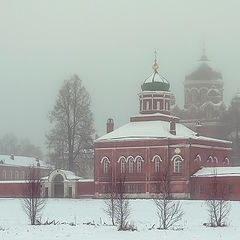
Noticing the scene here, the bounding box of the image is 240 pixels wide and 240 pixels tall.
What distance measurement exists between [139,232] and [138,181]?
36.0 meters

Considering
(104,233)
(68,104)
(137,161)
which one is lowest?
(104,233)

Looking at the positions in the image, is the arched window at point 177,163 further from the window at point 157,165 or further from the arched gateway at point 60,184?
the arched gateway at point 60,184

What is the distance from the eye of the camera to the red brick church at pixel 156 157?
64938mm

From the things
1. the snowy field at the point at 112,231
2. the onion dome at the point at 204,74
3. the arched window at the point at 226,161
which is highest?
the onion dome at the point at 204,74

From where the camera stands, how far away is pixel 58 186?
7062 cm

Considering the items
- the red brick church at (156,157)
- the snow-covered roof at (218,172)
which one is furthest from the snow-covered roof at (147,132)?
the snow-covered roof at (218,172)

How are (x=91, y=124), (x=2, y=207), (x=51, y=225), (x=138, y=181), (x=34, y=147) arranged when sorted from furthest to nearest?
(x=34, y=147)
(x=91, y=124)
(x=138, y=181)
(x=2, y=207)
(x=51, y=225)

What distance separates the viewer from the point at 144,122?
70.8 m

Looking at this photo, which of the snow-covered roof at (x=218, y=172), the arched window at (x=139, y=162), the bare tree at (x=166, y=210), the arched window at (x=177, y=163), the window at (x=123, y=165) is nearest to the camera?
the bare tree at (x=166, y=210)

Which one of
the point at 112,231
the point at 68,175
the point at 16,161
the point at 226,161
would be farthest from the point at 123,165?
the point at 16,161

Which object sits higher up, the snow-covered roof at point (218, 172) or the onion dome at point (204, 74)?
the onion dome at point (204, 74)

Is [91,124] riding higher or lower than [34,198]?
higher

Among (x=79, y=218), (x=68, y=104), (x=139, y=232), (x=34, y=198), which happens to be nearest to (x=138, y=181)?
(x=68, y=104)

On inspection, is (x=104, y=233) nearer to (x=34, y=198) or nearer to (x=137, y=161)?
(x=34, y=198)
